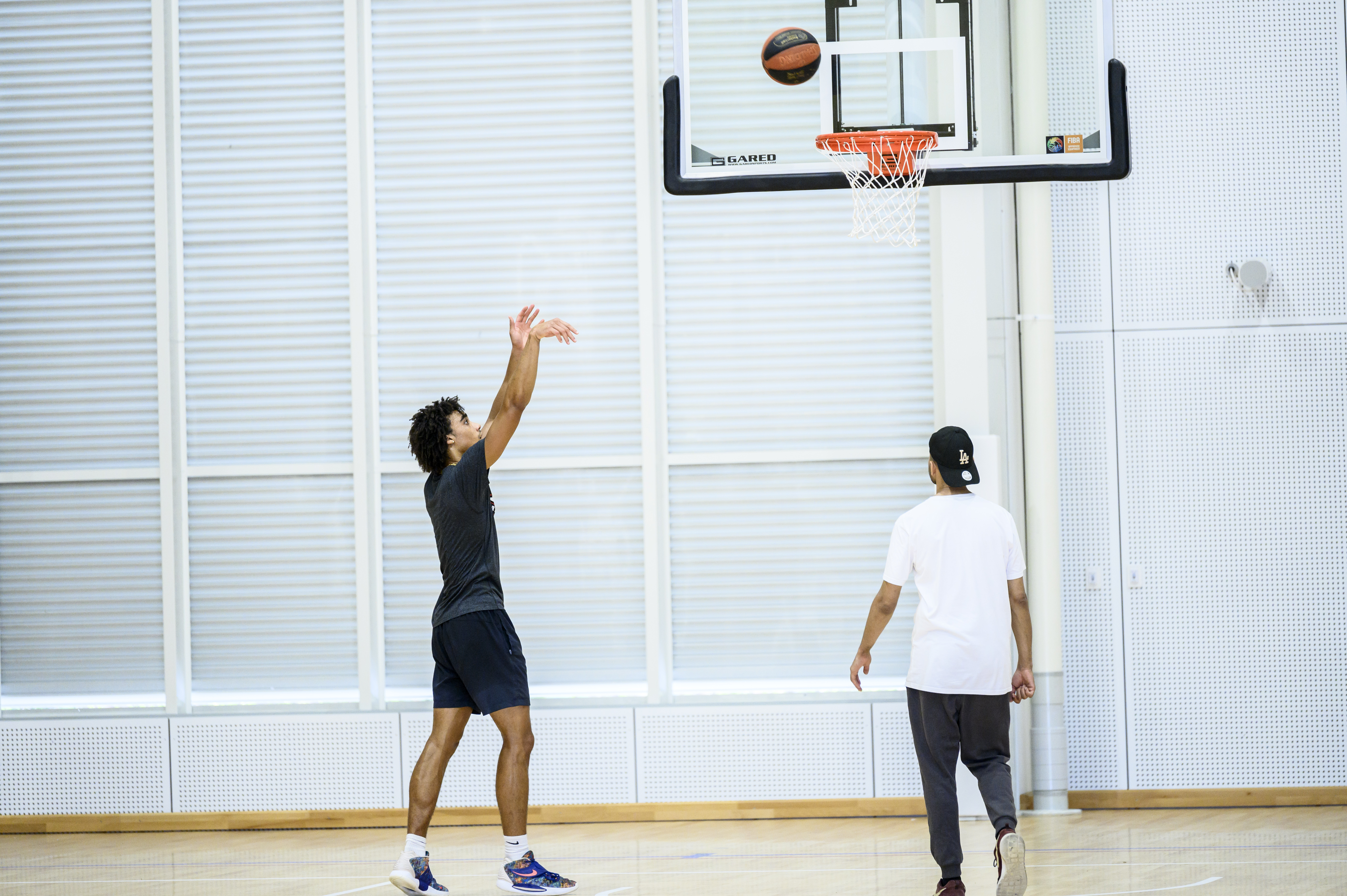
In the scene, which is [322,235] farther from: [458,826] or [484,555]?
[458,826]

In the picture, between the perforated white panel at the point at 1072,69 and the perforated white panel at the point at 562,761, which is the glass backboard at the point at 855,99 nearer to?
the perforated white panel at the point at 1072,69

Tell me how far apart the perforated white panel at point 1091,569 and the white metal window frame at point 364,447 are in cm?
81

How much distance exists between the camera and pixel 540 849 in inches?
208

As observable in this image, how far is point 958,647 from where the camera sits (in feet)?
12.6

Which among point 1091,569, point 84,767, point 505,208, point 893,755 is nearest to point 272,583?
point 84,767

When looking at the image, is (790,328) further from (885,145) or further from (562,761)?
(562,761)

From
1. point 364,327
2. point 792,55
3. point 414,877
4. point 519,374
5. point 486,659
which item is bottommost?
point 414,877

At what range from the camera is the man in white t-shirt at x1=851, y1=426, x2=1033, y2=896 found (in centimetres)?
383

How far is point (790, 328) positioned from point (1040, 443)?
1.39m

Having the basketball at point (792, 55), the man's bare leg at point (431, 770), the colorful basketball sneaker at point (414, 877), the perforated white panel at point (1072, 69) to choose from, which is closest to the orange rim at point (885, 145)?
the basketball at point (792, 55)

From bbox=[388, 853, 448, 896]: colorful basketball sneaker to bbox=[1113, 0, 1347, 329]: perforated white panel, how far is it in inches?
168

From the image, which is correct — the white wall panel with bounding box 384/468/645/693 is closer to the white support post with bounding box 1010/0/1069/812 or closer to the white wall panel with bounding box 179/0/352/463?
the white wall panel with bounding box 179/0/352/463

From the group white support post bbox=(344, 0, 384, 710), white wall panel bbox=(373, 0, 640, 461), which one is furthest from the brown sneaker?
white support post bbox=(344, 0, 384, 710)

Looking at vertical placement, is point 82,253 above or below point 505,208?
below
